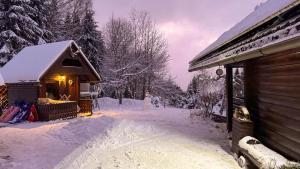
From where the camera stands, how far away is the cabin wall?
52.1 ft

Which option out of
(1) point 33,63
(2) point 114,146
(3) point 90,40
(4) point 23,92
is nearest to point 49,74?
(1) point 33,63

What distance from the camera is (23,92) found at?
1650 cm

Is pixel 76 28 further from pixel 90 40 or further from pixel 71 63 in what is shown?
pixel 71 63

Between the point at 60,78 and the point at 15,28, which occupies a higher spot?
the point at 15,28

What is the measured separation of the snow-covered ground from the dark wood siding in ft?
4.00

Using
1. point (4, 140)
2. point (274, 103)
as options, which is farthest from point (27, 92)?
point (274, 103)

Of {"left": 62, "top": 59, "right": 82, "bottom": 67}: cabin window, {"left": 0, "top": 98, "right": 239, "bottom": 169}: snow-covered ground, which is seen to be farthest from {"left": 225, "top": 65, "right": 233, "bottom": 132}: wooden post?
{"left": 62, "top": 59, "right": 82, "bottom": 67}: cabin window

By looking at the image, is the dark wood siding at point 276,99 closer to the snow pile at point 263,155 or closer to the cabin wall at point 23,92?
the snow pile at point 263,155

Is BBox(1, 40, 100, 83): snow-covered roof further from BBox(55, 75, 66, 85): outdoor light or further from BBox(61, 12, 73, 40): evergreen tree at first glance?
BBox(61, 12, 73, 40): evergreen tree

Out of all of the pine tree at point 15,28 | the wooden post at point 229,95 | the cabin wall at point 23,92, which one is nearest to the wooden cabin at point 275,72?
the wooden post at point 229,95

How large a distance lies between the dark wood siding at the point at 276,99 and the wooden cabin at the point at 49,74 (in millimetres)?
10624

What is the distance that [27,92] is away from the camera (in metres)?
16.3

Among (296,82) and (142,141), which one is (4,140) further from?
(296,82)

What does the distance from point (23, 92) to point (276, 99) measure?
13584 mm
